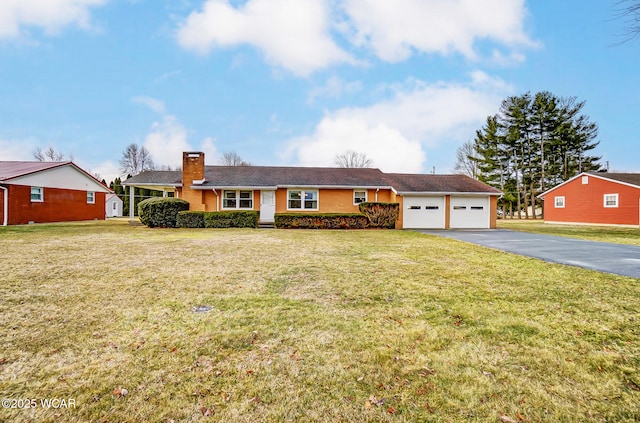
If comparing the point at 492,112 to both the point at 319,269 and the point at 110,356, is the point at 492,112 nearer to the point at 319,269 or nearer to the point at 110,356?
the point at 319,269

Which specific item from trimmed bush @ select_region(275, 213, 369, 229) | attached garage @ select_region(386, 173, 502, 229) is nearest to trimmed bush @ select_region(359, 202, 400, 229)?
trimmed bush @ select_region(275, 213, 369, 229)

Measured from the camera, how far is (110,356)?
260cm

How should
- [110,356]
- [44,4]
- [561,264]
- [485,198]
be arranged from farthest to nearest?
[485,198] < [44,4] < [561,264] < [110,356]

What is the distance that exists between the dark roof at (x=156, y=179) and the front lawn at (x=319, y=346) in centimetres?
1442

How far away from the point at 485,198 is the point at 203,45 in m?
19.0

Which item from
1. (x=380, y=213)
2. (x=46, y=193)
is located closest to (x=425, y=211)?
(x=380, y=213)

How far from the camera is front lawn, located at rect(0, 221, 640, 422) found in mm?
1976

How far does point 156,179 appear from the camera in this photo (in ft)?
65.0

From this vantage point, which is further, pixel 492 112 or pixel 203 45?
pixel 492 112

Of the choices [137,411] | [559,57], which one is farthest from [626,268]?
[559,57]

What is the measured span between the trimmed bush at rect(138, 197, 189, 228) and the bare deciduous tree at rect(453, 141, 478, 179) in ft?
120

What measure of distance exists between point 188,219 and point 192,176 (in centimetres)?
344

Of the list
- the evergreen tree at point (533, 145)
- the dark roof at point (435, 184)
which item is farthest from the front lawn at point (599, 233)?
the evergreen tree at point (533, 145)

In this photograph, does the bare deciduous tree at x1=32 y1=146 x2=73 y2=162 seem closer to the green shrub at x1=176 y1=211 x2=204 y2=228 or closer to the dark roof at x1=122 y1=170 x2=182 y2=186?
the dark roof at x1=122 y1=170 x2=182 y2=186
